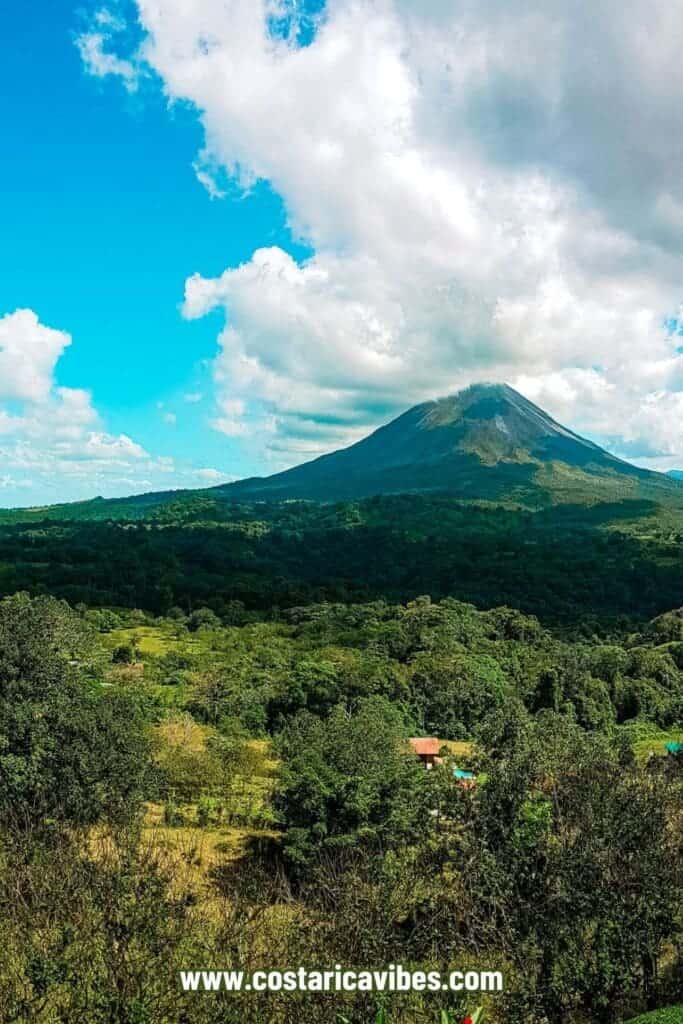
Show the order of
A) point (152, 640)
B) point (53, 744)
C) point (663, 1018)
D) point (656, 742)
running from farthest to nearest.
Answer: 1. point (152, 640)
2. point (656, 742)
3. point (53, 744)
4. point (663, 1018)

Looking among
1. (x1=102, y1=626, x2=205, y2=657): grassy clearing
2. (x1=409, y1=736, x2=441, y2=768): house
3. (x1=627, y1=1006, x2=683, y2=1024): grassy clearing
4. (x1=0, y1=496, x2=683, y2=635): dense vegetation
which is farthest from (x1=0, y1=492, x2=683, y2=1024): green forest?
(x1=0, y1=496, x2=683, y2=635): dense vegetation

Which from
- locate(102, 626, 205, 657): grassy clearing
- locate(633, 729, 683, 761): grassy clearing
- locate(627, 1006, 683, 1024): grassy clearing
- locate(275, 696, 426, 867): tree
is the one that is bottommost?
locate(633, 729, 683, 761): grassy clearing

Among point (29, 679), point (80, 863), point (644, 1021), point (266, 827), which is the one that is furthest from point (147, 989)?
point (266, 827)

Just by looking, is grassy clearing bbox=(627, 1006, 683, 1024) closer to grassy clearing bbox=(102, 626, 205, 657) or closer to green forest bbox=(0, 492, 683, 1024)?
green forest bbox=(0, 492, 683, 1024)

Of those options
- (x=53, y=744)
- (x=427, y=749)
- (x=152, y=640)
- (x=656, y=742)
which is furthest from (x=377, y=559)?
(x=53, y=744)

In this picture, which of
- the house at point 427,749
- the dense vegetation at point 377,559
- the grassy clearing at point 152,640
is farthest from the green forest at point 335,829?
the dense vegetation at point 377,559

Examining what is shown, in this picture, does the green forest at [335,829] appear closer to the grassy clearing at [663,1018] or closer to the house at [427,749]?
the grassy clearing at [663,1018]

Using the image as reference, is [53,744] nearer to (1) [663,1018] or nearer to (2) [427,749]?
(1) [663,1018]

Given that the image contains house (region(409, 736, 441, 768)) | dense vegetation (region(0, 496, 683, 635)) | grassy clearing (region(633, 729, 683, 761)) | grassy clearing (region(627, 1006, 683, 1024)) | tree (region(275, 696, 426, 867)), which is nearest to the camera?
grassy clearing (region(627, 1006, 683, 1024))

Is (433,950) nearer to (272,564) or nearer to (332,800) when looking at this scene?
(332,800)
